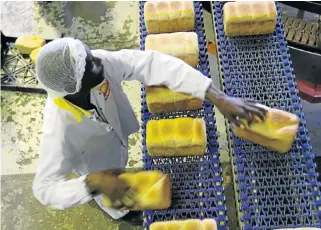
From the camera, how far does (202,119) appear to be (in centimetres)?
302

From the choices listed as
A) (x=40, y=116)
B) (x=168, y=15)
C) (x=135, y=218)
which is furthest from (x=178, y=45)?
(x=40, y=116)

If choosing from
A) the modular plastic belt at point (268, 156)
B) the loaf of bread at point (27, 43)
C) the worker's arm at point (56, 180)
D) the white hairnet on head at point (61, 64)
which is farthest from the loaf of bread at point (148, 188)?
the loaf of bread at point (27, 43)

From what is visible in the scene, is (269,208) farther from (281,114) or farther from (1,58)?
(1,58)

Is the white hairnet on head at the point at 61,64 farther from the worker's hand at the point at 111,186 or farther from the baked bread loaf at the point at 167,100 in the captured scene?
the baked bread loaf at the point at 167,100

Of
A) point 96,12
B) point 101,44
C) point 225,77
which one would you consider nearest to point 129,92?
point 101,44

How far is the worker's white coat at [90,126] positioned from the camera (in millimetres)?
2605

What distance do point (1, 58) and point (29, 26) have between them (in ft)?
1.95

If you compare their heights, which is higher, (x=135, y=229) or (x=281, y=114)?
(x=281, y=114)

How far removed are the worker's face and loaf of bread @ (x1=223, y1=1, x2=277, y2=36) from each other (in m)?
1.12

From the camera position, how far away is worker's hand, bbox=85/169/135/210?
2504 millimetres

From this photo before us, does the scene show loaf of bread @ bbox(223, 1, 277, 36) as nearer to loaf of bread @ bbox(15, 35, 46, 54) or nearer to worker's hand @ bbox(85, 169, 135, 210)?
worker's hand @ bbox(85, 169, 135, 210)

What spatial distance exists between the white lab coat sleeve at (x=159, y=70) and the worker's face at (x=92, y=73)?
0.77 ft

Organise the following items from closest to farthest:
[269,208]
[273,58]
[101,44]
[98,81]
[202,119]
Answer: [98,81], [269,208], [202,119], [273,58], [101,44]

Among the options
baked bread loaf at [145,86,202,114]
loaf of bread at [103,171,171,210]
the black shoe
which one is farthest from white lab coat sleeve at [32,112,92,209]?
the black shoe
